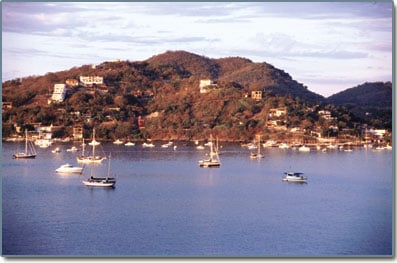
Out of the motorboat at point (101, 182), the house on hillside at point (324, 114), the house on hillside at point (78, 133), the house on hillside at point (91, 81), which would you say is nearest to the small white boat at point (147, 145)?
the house on hillside at point (91, 81)

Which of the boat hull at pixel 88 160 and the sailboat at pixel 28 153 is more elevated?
the sailboat at pixel 28 153

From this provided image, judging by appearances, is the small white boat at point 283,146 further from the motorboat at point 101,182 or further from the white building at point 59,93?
the motorboat at point 101,182

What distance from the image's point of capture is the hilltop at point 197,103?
22.3m

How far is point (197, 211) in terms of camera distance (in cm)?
1139

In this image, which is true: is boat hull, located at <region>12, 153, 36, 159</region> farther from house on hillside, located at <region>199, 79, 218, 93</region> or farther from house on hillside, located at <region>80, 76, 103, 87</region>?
house on hillside, located at <region>199, 79, 218, 93</region>

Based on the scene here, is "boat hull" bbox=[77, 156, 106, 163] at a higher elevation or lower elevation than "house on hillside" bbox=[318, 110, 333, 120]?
lower

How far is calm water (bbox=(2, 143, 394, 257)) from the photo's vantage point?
8477mm

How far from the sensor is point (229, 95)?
3222cm

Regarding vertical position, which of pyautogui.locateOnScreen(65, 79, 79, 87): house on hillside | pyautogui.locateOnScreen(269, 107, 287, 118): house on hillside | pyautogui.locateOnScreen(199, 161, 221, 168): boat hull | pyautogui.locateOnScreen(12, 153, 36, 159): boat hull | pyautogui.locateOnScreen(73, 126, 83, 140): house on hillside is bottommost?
pyautogui.locateOnScreen(199, 161, 221, 168): boat hull

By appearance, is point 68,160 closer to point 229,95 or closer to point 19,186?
point 19,186

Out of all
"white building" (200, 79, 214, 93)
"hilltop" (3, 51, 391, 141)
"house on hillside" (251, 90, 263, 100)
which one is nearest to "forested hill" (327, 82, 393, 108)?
"hilltop" (3, 51, 391, 141)

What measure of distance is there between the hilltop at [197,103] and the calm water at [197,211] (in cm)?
269

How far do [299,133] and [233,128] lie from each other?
2.92 metres

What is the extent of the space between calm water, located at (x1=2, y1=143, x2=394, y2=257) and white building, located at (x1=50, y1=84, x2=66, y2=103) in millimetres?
1718
